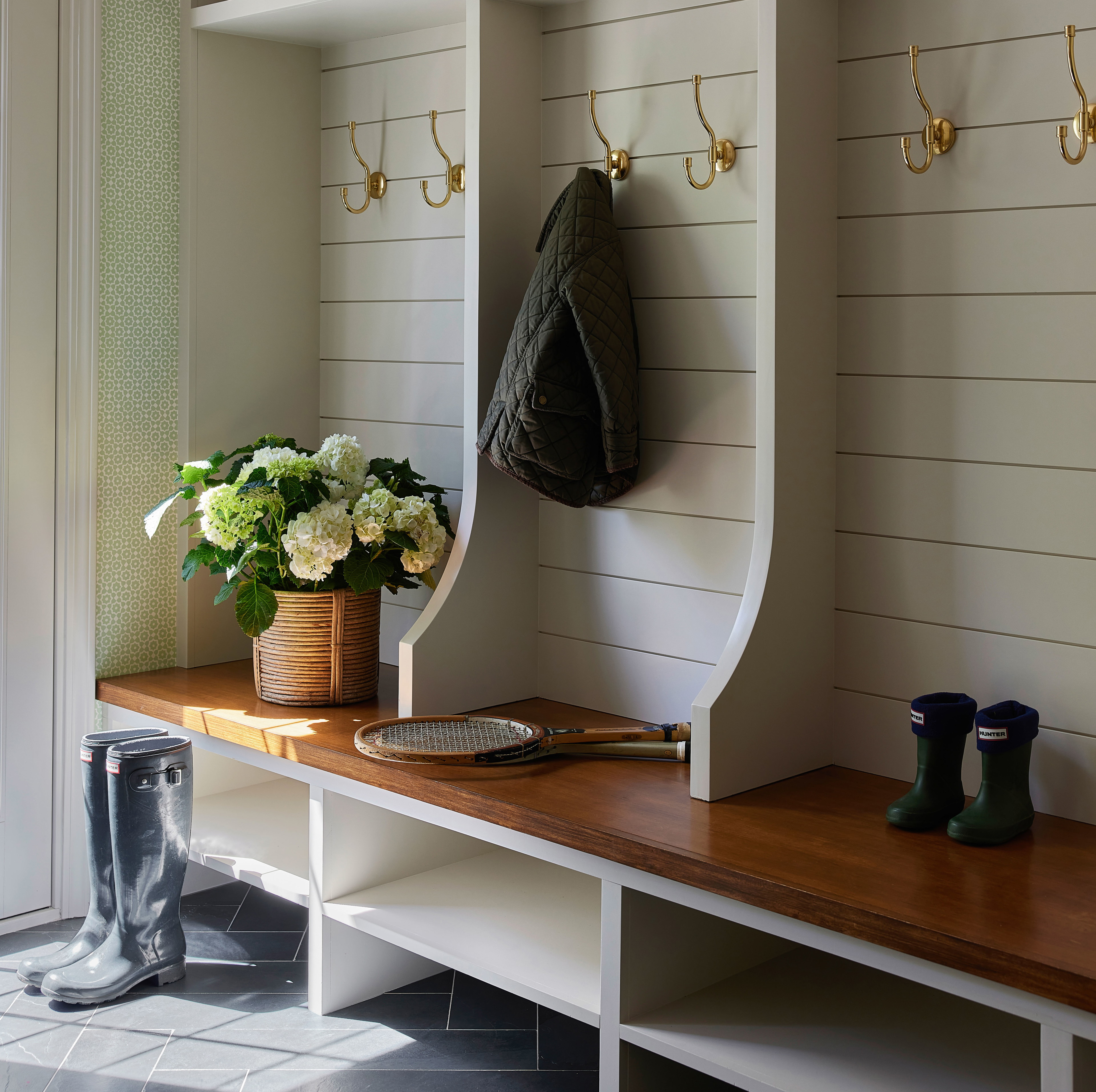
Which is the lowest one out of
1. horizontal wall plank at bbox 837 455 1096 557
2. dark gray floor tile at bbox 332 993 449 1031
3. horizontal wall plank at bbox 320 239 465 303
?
dark gray floor tile at bbox 332 993 449 1031

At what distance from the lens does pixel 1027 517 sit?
1.63 meters

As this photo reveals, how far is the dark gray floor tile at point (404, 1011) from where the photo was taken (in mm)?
2053

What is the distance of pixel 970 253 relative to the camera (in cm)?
166

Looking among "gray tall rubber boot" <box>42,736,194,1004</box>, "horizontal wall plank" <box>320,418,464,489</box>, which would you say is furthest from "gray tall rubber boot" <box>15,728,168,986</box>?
"horizontal wall plank" <box>320,418,464,489</box>

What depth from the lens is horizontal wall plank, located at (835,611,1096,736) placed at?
1.60 metres

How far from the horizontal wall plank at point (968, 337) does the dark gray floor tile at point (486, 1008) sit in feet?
4.09

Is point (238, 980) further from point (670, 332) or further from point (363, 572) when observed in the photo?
point (670, 332)

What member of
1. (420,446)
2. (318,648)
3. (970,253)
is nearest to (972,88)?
(970,253)

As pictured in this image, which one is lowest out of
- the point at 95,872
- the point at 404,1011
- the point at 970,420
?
the point at 404,1011

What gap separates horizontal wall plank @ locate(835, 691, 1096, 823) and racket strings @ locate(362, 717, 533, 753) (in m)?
0.51

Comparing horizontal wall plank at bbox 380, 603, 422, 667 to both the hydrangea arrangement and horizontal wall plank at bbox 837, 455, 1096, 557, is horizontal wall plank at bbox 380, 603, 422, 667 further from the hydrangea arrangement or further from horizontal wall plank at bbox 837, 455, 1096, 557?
horizontal wall plank at bbox 837, 455, 1096, 557

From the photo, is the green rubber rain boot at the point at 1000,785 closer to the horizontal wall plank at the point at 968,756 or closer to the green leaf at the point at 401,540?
the horizontal wall plank at the point at 968,756

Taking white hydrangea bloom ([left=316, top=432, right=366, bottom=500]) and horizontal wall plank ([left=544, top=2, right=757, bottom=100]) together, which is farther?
white hydrangea bloom ([left=316, top=432, right=366, bottom=500])

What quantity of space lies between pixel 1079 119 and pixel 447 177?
1232 mm
